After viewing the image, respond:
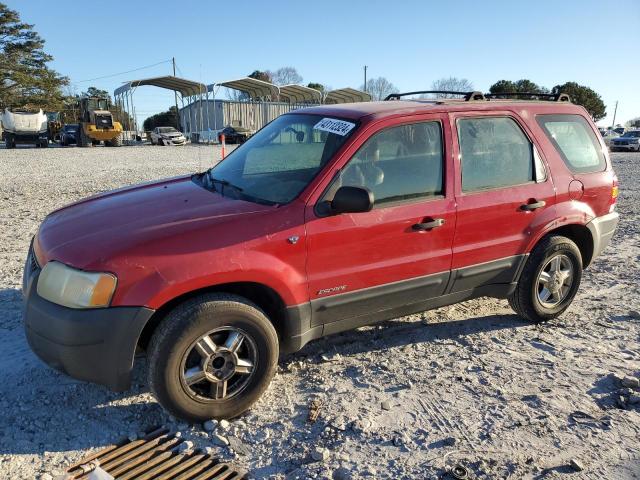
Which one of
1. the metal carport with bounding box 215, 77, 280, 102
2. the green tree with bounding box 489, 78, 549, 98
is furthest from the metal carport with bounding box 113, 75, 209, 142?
the green tree with bounding box 489, 78, 549, 98

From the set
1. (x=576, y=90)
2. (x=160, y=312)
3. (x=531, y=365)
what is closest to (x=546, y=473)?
(x=531, y=365)

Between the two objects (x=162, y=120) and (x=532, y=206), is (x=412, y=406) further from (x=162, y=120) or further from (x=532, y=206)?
(x=162, y=120)

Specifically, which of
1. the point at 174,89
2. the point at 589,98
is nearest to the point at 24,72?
the point at 174,89

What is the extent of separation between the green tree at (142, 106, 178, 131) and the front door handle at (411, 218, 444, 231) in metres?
54.3

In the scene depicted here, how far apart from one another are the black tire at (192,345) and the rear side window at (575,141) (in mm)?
2957

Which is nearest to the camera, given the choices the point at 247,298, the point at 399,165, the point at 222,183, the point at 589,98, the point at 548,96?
the point at 247,298

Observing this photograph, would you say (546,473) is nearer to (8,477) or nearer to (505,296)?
(505,296)

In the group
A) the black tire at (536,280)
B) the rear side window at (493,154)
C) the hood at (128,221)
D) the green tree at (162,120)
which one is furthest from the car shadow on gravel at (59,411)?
the green tree at (162,120)

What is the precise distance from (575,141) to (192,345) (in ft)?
12.1

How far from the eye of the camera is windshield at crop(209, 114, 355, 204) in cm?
333

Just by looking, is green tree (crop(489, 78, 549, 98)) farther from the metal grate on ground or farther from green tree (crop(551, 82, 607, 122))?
the metal grate on ground

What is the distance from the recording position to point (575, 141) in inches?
175

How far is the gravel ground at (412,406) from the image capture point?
2.71 m

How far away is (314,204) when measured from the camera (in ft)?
10.2
